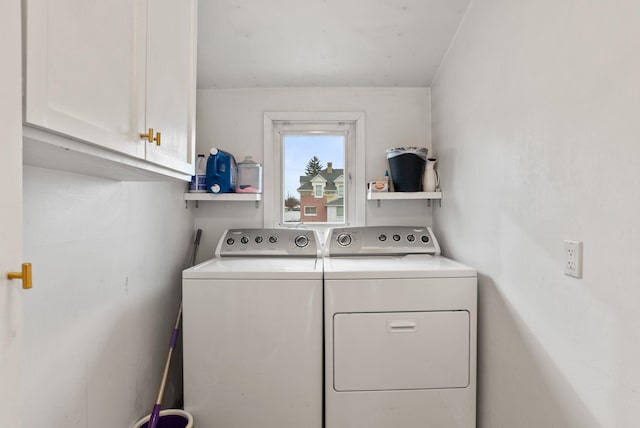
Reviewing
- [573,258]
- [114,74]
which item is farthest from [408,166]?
[114,74]

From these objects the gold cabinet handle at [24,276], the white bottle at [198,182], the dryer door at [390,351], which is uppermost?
the white bottle at [198,182]

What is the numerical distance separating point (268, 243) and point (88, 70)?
154 centimetres

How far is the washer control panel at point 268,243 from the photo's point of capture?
2.19 m

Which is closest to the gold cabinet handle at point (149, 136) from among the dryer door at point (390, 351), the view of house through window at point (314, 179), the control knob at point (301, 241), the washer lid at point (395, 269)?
the washer lid at point (395, 269)

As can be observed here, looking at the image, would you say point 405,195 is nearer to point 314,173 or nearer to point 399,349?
point 314,173

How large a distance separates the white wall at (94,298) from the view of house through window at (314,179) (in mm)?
877

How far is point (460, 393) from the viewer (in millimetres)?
1653

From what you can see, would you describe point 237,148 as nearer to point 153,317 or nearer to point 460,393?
point 153,317

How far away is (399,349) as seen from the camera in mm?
1634

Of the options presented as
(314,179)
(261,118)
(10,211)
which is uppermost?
(261,118)

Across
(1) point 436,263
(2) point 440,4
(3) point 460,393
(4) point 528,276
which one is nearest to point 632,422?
(4) point 528,276

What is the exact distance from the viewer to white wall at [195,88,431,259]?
242 centimetres

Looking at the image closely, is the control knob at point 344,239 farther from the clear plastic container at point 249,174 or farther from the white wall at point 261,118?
the clear plastic container at point 249,174

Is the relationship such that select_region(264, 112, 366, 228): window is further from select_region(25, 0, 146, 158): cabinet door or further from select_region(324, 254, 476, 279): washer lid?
select_region(25, 0, 146, 158): cabinet door
